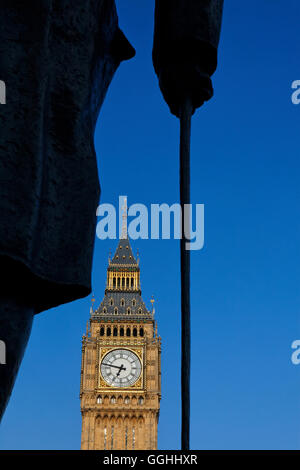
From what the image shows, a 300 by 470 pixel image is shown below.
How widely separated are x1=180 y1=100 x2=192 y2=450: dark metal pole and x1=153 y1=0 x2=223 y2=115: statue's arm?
164mm

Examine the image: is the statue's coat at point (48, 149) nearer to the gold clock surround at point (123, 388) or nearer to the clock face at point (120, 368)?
the gold clock surround at point (123, 388)

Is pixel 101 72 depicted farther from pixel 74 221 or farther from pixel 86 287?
pixel 86 287

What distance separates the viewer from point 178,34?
9.65ft

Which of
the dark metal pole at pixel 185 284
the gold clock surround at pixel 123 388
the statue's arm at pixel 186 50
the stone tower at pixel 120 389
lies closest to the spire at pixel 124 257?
the stone tower at pixel 120 389

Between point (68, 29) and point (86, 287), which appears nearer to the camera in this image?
point (86, 287)

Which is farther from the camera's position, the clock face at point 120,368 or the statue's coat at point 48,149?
the clock face at point 120,368

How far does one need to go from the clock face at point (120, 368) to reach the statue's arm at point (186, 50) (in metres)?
57.8

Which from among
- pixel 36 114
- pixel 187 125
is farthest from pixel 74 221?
pixel 187 125

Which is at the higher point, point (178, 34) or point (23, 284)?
point (178, 34)

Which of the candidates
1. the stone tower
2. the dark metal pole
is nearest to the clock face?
the stone tower

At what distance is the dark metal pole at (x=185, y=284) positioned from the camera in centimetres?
245

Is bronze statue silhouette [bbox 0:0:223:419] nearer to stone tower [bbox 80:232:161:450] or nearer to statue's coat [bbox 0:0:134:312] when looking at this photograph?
statue's coat [bbox 0:0:134:312]

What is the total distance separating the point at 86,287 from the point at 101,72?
944 mm

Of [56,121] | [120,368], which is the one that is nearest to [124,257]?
[120,368]
